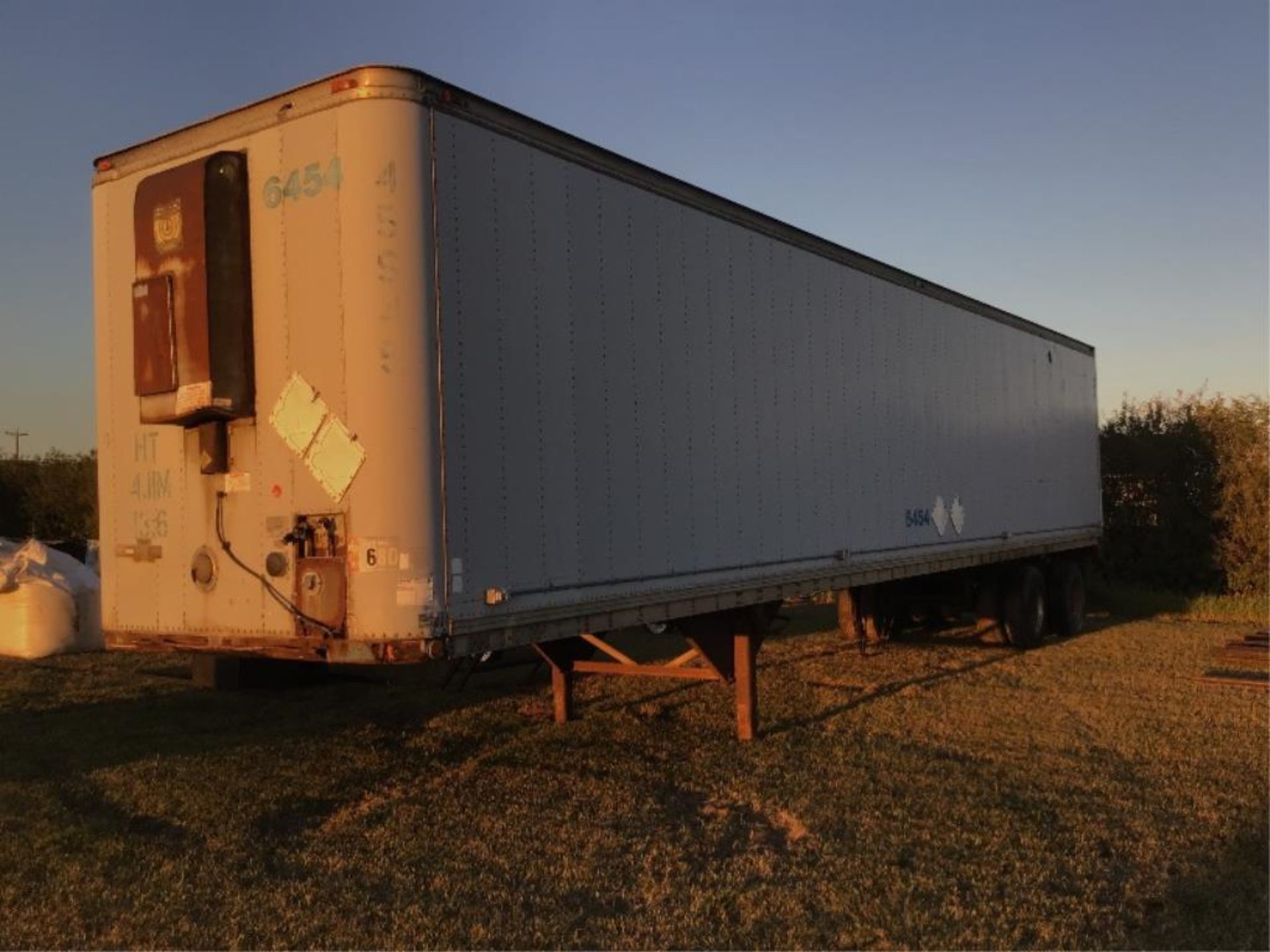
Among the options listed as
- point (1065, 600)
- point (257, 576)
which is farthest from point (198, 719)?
point (1065, 600)

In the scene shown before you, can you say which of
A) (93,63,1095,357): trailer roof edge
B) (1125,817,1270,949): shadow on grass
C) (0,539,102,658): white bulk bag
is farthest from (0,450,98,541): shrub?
(1125,817,1270,949): shadow on grass

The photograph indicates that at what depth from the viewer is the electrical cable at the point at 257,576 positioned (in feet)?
17.6

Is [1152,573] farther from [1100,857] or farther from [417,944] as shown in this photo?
[417,944]

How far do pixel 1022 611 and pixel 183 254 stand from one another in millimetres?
11060

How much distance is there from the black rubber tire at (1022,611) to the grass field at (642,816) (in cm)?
277

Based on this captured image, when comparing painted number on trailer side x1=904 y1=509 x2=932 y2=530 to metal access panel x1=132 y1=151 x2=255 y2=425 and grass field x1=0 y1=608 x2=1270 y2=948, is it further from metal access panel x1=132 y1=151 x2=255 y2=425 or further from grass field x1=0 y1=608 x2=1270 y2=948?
metal access panel x1=132 y1=151 x2=255 y2=425

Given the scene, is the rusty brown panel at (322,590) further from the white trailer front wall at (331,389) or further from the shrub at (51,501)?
the shrub at (51,501)

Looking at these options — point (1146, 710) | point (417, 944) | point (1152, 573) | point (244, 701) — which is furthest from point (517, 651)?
point (1152, 573)

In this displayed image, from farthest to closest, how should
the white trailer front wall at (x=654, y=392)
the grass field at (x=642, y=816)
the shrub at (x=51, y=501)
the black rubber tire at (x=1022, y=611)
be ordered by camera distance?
the shrub at (x=51, y=501) < the black rubber tire at (x=1022, y=611) < the white trailer front wall at (x=654, y=392) < the grass field at (x=642, y=816)

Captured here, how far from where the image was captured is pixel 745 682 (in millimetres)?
8297

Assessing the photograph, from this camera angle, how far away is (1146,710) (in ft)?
30.3

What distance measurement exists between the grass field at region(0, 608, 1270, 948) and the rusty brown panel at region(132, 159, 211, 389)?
2684 millimetres

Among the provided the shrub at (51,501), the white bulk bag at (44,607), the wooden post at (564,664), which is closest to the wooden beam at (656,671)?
the wooden post at (564,664)

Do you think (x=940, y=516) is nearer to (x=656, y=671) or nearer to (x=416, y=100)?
(x=656, y=671)
